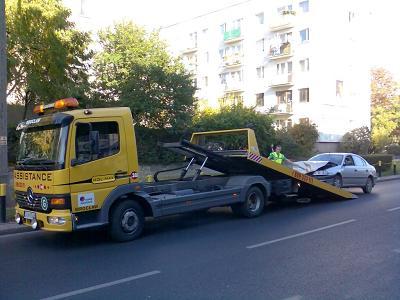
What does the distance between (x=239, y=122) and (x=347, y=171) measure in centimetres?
1006

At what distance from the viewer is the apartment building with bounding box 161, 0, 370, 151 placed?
Result: 44.7m

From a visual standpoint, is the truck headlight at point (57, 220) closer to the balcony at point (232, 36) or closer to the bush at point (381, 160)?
the bush at point (381, 160)

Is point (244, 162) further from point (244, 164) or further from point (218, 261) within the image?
point (218, 261)

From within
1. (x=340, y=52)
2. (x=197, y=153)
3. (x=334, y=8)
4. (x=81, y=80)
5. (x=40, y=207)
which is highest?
(x=334, y=8)

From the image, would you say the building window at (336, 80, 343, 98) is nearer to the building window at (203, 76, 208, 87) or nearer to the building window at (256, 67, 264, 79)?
the building window at (256, 67, 264, 79)

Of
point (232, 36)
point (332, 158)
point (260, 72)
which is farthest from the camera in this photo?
point (232, 36)

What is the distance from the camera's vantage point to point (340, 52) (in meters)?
46.0

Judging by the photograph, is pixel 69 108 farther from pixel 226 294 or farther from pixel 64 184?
pixel 226 294

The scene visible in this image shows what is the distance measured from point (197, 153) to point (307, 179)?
360cm

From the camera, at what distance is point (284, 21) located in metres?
46.7

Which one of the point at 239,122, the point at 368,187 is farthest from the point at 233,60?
the point at 368,187

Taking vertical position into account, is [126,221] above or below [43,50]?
below

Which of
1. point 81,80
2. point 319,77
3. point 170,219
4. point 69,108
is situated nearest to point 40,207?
point 69,108

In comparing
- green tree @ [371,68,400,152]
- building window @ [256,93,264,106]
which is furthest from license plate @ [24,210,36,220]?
green tree @ [371,68,400,152]
